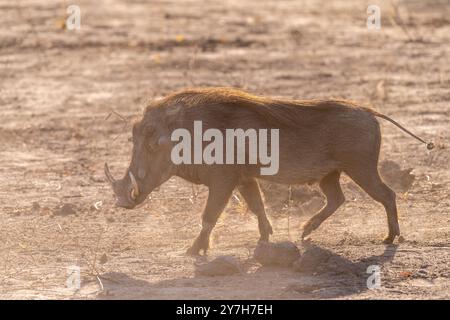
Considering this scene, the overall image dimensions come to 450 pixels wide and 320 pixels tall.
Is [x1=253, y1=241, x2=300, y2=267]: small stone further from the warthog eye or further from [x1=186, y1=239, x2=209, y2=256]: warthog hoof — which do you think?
the warthog eye

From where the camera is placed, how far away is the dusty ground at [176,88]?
7578mm

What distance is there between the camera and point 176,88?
13.1m

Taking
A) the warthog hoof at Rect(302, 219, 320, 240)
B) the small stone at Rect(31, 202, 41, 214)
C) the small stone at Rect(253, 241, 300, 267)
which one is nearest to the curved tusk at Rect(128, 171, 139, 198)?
the small stone at Rect(253, 241, 300, 267)

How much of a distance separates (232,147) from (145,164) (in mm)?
609

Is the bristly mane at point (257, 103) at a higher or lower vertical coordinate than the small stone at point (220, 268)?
higher

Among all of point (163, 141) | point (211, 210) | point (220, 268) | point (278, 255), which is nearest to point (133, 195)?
point (163, 141)

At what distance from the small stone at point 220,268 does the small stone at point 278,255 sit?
197mm

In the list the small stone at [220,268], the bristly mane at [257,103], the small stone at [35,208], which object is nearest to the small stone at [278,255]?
the small stone at [220,268]

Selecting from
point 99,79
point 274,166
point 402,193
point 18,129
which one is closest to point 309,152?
point 274,166

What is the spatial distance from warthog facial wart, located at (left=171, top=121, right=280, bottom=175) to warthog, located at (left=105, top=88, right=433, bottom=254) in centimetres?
3

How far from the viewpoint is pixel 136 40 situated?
15711 millimetres

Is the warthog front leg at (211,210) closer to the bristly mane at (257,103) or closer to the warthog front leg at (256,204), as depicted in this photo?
the warthog front leg at (256,204)

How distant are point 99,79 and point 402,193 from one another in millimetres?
5357

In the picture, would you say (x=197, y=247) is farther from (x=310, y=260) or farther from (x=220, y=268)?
(x=310, y=260)
